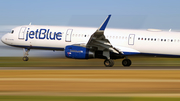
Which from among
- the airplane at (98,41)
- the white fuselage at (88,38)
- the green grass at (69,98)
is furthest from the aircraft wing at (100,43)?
the green grass at (69,98)

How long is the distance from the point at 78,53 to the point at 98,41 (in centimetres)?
238

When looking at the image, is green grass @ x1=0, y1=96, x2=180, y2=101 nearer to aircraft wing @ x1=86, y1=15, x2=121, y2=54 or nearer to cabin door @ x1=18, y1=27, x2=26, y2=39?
aircraft wing @ x1=86, y1=15, x2=121, y2=54

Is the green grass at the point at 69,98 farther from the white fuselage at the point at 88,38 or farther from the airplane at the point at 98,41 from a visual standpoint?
the white fuselage at the point at 88,38

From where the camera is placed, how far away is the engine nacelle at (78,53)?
96.2 ft

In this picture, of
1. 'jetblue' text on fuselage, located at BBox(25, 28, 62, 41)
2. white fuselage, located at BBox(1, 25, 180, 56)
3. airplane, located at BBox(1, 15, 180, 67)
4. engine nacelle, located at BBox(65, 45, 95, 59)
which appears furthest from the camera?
'jetblue' text on fuselage, located at BBox(25, 28, 62, 41)

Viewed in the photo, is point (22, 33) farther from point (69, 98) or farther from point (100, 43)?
point (69, 98)

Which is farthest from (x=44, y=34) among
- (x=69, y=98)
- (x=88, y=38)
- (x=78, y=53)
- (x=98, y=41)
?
(x=69, y=98)

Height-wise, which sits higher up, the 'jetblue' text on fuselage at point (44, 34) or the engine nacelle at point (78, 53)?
the 'jetblue' text on fuselage at point (44, 34)

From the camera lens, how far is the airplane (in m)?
29.8

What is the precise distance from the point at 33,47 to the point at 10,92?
2033 cm

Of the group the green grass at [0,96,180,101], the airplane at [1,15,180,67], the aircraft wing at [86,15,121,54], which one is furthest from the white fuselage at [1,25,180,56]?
the green grass at [0,96,180,101]

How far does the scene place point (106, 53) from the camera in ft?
100

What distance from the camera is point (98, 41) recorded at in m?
29.3

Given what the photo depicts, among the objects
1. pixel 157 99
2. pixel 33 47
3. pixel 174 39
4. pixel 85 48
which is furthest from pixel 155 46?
pixel 157 99
